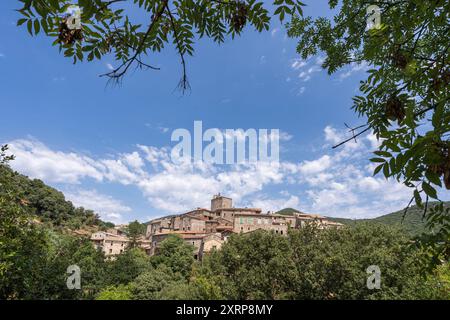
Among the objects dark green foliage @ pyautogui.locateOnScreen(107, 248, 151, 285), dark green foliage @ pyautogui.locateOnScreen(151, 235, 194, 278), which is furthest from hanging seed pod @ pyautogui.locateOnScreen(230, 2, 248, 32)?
dark green foliage @ pyautogui.locateOnScreen(151, 235, 194, 278)

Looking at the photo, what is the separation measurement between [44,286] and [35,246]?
2656mm

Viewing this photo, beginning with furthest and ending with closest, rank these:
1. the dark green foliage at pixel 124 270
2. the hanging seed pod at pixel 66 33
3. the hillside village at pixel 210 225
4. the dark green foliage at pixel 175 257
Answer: the hillside village at pixel 210 225, the dark green foliage at pixel 175 257, the dark green foliage at pixel 124 270, the hanging seed pod at pixel 66 33

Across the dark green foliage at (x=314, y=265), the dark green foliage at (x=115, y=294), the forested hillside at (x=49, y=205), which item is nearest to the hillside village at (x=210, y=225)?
the forested hillside at (x=49, y=205)

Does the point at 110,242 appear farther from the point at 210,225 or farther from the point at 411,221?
the point at 411,221

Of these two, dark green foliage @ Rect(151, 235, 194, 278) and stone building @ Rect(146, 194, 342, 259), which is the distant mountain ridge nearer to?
stone building @ Rect(146, 194, 342, 259)

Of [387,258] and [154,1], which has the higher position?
[154,1]

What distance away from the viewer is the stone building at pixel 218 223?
55.5 metres

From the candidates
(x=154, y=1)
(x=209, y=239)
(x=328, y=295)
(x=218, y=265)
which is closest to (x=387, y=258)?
(x=328, y=295)

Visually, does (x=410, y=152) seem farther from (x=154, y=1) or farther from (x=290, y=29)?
(x=290, y=29)

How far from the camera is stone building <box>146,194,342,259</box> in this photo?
55.5 metres

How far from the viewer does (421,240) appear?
3.26 m

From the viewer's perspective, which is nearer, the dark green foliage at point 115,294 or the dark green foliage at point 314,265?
the dark green foliage at point 314,265

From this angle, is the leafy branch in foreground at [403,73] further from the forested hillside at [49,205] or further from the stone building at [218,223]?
the forested hillside at [49,205]

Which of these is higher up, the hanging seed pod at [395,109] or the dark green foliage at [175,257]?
the hanging seed pod at [395,109]
